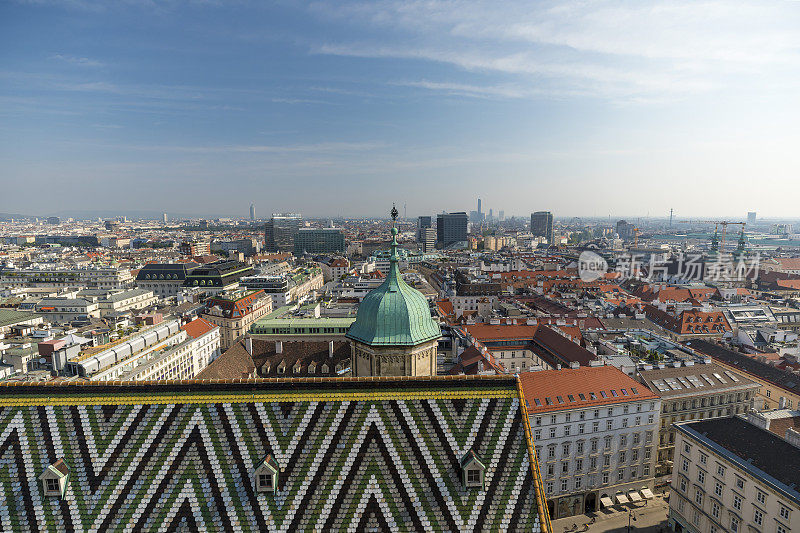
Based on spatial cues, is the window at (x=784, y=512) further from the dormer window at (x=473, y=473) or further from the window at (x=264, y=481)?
the window at (x=264, y=481)

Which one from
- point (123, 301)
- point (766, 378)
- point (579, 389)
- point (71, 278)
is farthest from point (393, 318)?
point (71, 278)

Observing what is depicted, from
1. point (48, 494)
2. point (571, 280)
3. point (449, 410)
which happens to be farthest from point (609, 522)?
point (571, 280)

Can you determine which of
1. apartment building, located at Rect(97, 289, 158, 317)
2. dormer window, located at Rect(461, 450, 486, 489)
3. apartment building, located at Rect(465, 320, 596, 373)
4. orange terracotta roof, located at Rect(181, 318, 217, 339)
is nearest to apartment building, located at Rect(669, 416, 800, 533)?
apartment building, located at Rect(465, 320, 596, 373)

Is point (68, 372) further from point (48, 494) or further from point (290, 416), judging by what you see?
point (290, 416)

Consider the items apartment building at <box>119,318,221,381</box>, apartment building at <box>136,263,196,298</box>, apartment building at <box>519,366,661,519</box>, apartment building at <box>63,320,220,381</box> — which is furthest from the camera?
apartment building at <box>136,263,196,298</box>

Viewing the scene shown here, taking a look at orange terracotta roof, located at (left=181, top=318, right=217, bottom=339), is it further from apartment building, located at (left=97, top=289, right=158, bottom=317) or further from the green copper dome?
the green copper dome

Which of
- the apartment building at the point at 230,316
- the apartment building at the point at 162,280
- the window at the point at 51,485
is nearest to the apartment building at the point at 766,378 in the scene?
the window at the point at 51,485
